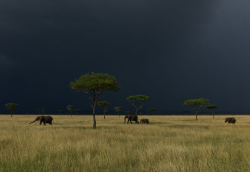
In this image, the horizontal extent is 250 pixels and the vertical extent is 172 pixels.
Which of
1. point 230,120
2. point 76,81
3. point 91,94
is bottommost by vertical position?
point 230,120

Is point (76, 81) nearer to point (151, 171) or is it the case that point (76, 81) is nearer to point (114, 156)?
point (114, 156)

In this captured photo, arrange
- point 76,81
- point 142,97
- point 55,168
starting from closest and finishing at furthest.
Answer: point 55,168 < point 76,81 < point 142,97

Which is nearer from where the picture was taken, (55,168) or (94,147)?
(55,168)

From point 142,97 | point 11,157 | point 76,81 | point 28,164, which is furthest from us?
point 142,97

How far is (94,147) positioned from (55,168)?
3623 millimetres

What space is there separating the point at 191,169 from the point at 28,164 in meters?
6.37

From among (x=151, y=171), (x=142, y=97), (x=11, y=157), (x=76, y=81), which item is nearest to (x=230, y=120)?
(x=142, y=97)

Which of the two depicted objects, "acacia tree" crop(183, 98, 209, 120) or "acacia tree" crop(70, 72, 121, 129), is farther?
"acacia tree" crop(183, 98, 209, 120)

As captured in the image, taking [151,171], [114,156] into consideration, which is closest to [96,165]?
[114,156]

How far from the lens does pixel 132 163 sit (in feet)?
23.1

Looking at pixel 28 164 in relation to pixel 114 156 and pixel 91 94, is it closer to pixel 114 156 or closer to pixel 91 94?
pixel 114 156

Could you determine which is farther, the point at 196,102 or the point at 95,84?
the point at 196,102

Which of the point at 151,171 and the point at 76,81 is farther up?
the point at 76,81

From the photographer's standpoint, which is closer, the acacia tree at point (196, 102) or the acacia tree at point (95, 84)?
the acacia tree at point (95, 84)
